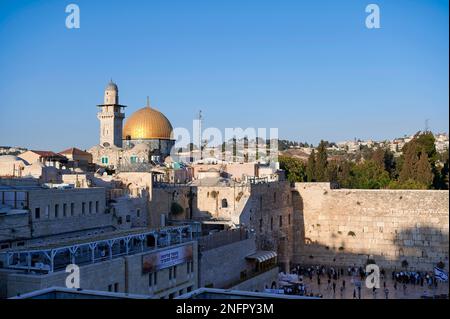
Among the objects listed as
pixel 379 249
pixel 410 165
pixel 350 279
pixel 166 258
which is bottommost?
pixel 350 279

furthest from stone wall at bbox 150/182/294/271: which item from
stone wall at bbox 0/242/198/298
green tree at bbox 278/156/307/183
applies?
green tree at bbox 278/156/307/183

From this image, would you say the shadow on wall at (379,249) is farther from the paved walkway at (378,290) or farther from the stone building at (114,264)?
the stone building at (114,264)

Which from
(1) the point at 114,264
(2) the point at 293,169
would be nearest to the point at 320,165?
(2) the point at 293,169

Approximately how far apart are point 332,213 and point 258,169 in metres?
5.58

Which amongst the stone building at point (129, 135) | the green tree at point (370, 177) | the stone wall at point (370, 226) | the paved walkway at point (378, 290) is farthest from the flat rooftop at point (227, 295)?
the green tree at point (370, 177)

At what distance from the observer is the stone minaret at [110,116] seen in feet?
159

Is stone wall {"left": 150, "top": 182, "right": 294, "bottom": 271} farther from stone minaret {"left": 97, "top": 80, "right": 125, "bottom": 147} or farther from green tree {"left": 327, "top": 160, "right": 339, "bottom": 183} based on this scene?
stone minaret {"left": 97, "top": 80, "right": 125, "bottom": 147}

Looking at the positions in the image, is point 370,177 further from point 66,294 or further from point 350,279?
point 66,294

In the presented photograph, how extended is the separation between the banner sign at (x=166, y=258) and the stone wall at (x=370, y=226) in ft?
53.9

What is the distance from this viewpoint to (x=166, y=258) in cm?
1889

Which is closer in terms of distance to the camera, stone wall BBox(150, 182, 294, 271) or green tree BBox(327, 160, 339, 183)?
stone wall BBox(150, 182, 294, 271)

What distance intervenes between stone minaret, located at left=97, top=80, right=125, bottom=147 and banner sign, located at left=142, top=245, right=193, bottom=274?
29405 mm

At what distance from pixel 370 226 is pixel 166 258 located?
18745mm

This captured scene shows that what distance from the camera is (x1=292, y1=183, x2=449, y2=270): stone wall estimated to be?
3306 centimetres
